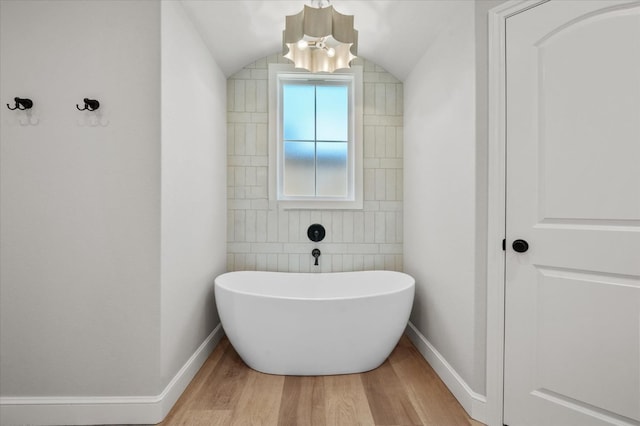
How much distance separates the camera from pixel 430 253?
2301 mm

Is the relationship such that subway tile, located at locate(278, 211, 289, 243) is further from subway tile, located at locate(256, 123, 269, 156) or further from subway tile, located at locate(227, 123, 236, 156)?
subway tile, located at locate(227, 123, 236, 156)

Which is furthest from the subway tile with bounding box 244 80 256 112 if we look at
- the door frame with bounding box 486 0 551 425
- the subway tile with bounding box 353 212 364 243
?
the door frame with bounding box 486 0 551 425

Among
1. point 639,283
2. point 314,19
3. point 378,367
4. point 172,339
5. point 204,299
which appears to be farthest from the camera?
point 204,299

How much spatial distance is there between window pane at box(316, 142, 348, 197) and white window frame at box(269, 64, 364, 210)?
0.10m

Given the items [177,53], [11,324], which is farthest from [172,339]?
[177,53]

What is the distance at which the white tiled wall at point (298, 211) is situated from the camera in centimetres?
287

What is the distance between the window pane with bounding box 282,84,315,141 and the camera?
9.84 ft

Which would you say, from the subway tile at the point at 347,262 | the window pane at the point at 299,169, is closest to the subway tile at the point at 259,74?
the window pane at the point at 299,169

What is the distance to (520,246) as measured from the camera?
1526 millimetres

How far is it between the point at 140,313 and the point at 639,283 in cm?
222

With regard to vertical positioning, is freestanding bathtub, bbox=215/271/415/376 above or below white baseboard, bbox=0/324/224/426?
above

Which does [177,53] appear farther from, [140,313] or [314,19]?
[140,313]

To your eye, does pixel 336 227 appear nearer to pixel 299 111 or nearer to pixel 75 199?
pixel 299 111

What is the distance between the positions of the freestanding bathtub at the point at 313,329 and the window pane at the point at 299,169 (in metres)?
1.20
